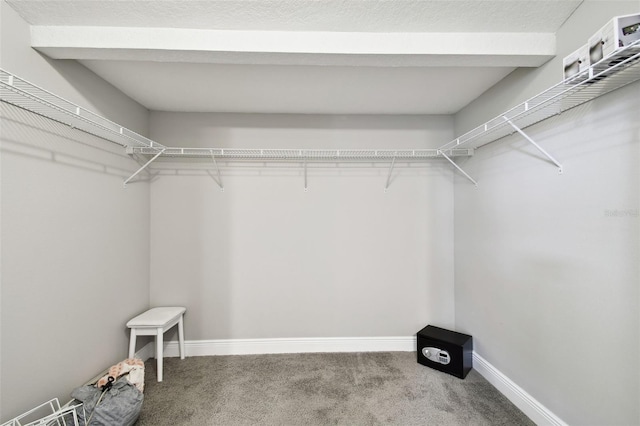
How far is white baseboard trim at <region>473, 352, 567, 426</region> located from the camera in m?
1.45

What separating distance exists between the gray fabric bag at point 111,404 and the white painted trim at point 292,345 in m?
0.80

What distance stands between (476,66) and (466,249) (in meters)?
1.45

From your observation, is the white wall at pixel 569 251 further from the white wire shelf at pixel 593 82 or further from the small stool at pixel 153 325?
the small stool at pixel 153 325

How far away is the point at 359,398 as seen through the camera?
1749mm

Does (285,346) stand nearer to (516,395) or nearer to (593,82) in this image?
(516,395)

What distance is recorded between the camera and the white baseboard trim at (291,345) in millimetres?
2281

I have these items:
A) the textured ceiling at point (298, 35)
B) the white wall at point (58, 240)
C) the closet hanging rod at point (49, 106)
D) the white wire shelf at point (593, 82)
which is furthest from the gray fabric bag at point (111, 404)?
the white wire shelf at point (593, 82)

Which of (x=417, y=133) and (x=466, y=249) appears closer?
(x=466, y=249)

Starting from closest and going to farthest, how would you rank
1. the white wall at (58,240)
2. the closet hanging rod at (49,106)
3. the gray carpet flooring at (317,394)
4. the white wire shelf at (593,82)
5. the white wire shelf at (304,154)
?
the white wire shelf at (593,82) < the closet hanging rod at (49,106) < the white wall at (58,240) < the gray carpet flooring at (317,394) < the white wire shelf at (304,154)

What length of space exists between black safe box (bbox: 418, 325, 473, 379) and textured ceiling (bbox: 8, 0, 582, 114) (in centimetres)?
201

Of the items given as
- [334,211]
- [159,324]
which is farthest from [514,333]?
[159,324]

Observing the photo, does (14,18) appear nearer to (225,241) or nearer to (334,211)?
(225,241)

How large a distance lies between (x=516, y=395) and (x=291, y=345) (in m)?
1.71

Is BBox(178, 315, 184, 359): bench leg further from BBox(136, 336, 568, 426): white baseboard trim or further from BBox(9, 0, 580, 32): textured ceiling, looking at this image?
BBox(9, 0, 580, 32): textured ceiling
